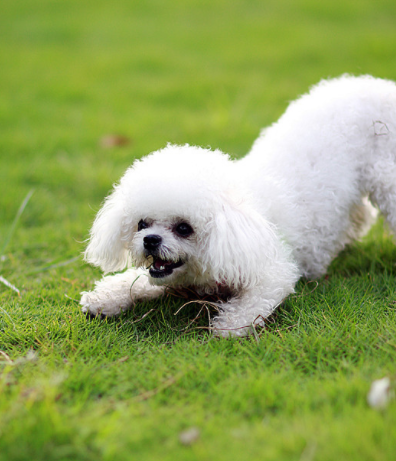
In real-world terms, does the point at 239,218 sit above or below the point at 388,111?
below

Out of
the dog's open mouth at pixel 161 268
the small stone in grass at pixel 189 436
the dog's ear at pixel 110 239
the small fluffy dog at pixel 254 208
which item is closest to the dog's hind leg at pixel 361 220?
the small fluffy dog at pixel 254 208

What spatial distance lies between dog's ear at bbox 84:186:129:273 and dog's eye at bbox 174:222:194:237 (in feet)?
1.03

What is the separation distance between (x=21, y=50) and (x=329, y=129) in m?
8.28

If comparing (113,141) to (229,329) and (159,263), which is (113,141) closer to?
(159,263)

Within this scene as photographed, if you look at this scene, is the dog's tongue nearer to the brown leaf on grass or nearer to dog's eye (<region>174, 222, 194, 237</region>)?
dog's eye (<region>174, 222, 194, 237</region>)

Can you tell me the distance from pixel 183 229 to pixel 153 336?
0.53 meters

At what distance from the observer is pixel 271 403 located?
1854 mm

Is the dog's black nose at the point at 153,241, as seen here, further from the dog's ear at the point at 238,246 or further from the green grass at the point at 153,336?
the green grass at the point at 153,336

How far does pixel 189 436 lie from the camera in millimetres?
1691

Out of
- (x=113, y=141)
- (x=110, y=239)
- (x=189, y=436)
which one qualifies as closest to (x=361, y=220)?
(x=110, y=239)

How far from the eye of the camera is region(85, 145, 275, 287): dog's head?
239 centimetres

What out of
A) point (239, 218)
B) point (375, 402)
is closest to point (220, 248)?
point (239, 218)

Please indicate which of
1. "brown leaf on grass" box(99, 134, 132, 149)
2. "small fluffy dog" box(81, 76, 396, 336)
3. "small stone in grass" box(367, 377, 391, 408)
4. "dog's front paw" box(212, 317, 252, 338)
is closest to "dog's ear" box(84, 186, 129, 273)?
"small fluffy dog" box(81, 76, 396, 336)

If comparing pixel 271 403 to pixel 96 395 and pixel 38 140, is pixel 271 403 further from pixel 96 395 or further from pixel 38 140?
pixel 38 140
